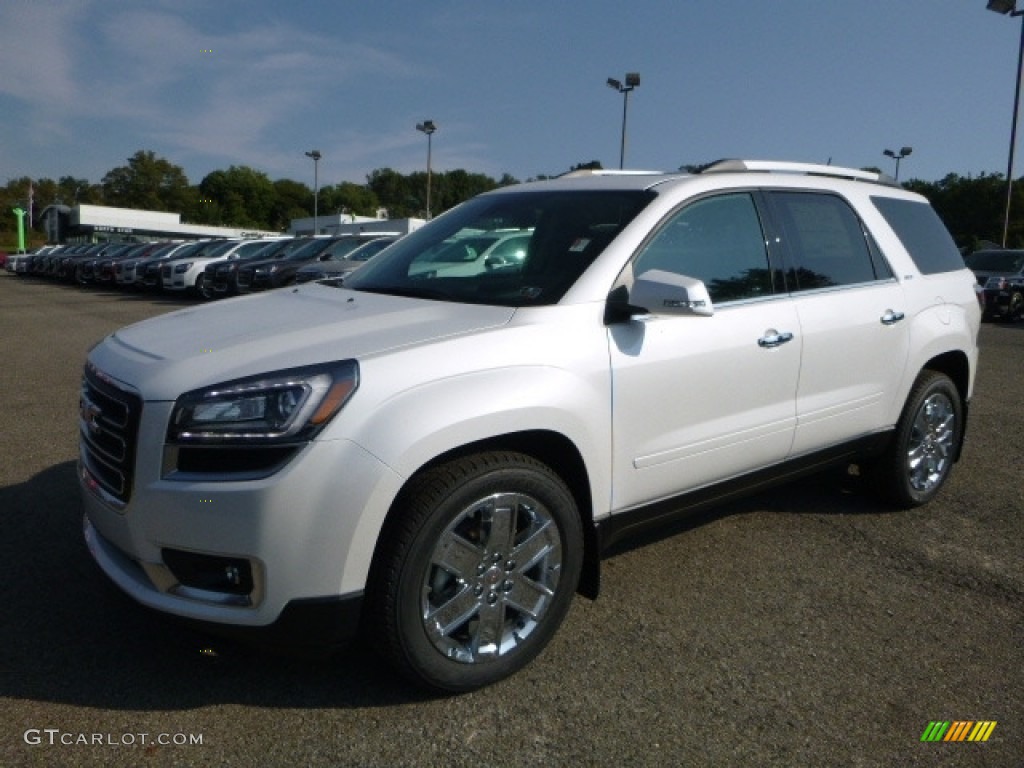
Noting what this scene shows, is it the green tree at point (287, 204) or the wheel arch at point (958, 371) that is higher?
the green tree at point (287, 204)

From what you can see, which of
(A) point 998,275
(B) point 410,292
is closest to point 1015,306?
(A) point 998,275

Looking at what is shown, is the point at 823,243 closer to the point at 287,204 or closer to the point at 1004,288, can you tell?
the point at 1004,288

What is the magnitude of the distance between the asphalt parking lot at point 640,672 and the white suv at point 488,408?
0.26m

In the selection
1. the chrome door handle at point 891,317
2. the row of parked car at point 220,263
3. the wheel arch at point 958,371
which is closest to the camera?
the chrome door handle at point 891,317

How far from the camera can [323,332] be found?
2869mm

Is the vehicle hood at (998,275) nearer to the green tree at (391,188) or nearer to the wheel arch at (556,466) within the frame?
the wheel arch at (556,466)

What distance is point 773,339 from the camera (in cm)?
367

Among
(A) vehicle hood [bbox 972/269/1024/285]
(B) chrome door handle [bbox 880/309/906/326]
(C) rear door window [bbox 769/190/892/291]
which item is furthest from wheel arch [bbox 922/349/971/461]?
(A) vehicle hood [bbox 972/269/1024/285]

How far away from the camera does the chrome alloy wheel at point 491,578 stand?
274 cm

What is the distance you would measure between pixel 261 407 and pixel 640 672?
1604 millimetres

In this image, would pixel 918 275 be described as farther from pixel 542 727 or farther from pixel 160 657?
pixel 160 657

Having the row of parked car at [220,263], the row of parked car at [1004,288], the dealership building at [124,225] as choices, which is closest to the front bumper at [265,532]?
the row of parked car at [220,263]

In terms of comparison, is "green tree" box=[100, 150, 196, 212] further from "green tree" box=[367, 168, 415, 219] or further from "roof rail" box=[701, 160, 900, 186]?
"roof rail" box=[701, 160, 900, 186]

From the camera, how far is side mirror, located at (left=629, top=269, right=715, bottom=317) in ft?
9.85
